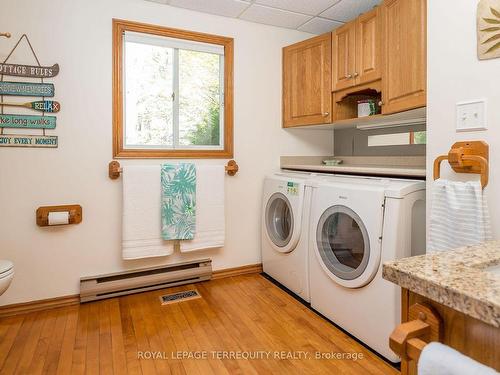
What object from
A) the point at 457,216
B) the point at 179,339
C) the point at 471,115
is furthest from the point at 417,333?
the point at 179,339

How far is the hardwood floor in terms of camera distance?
159 cm

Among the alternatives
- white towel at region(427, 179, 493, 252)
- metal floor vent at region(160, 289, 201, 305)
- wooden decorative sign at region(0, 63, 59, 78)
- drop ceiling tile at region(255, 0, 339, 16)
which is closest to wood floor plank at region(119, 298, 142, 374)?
metal floor vent at region(160, 289, 201, 305)

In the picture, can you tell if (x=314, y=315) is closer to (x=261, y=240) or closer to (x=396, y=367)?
(x=396, y=367)

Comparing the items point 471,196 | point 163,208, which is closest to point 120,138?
point 163,208

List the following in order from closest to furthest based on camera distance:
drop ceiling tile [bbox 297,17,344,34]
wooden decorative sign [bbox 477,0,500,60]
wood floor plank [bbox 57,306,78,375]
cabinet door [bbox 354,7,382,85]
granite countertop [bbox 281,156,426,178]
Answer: wooden decorative sign [bbox 477,0,500,60], wood floor plank [bbox 57,306,78,375], granite countertop [bbox 281,156,426,178], cabinet door [bbox 354,7,382,85], drop ceiling tile [bbox 297,17,344,34]

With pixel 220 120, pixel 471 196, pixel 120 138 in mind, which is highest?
pixel 220 120

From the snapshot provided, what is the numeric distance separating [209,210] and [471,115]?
6.02ft

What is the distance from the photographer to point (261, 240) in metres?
2.90

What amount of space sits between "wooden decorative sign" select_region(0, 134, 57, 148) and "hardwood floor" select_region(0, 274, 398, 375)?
3.69 ft

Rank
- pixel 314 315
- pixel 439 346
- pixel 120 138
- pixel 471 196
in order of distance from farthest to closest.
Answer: pixel 120 138
pixel 314 315
pixel 471 196
pixel 439 346

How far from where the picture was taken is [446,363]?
51cm

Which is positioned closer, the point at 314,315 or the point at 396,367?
the point at 396,367

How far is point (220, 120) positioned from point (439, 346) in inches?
95.0

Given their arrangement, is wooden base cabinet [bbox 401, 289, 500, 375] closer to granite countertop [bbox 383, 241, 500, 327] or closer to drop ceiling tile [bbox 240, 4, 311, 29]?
granite countertop [bbox 383, 241, 500, 327]
